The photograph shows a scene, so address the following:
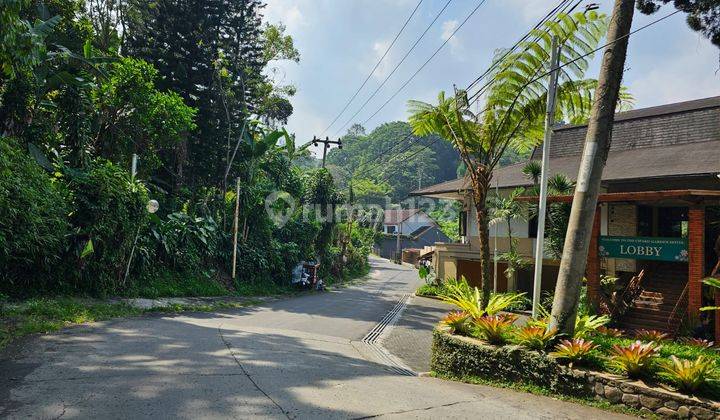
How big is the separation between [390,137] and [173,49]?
66342mm

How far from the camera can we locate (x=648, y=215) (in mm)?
15656

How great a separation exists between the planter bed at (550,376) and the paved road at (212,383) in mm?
366

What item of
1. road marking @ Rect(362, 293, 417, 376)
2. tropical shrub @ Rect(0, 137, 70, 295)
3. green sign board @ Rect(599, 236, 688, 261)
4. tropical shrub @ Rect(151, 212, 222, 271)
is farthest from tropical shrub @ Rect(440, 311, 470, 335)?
tropical shrub @ Rect(151, 212, 222, 271)

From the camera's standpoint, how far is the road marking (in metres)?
8.57

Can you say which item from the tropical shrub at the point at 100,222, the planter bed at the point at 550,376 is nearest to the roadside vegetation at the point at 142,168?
the tropical shrub at the point at 100,222

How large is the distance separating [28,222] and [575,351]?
31.7ft

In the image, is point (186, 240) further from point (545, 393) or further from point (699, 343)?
point (699, 343)

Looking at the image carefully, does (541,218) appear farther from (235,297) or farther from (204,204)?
(204,204)

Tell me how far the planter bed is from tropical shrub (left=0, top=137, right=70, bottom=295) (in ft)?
25.9

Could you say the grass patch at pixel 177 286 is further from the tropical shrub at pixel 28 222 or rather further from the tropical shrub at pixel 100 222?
the tropical shrub at pixel 28 222

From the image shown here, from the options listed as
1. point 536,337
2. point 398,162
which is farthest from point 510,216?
point 398,162

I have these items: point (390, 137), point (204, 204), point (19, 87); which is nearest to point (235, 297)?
point (204, 204)

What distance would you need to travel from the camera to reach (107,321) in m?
9.31

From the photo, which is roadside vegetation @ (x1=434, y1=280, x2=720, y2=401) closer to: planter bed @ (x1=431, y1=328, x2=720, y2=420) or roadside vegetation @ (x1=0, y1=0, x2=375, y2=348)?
planter bed @ (x1=431, y1=328, x2=720, y2=420)
